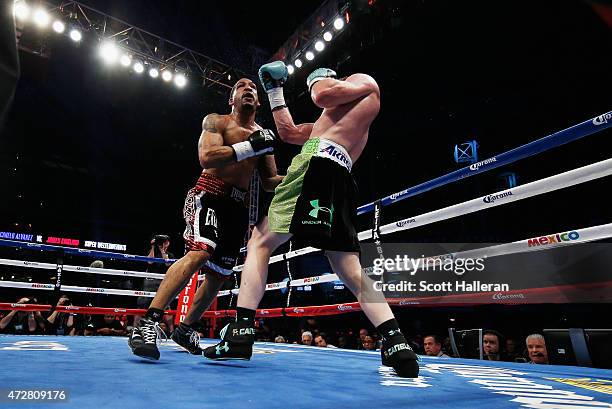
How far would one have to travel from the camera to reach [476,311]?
588 centimetres

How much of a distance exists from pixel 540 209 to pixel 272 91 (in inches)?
341

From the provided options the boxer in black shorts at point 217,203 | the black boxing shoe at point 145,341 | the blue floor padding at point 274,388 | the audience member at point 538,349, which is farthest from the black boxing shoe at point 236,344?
the audience member at point 538,349

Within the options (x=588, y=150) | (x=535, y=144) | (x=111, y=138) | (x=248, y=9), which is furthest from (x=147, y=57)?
(x=588, y=150)

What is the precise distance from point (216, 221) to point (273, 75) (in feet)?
2.69

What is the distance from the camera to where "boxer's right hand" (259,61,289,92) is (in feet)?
6.62

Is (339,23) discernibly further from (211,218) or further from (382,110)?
(211,218)

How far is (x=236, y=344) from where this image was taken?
62.2 inches

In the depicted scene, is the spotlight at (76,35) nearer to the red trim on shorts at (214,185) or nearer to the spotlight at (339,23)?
the spotlight at (339,23)

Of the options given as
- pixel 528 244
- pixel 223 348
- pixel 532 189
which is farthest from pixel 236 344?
pixel 532 189

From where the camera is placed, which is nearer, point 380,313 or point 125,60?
point 380,313

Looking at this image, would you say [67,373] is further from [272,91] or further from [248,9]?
[248,9]

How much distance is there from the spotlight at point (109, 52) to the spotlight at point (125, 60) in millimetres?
127

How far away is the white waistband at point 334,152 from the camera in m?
1.70

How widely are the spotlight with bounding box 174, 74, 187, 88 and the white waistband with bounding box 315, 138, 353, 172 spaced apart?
807 cm
